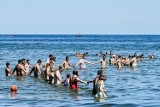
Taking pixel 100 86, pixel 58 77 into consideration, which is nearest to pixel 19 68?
pixel 58 77

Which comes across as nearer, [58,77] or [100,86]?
[100,86]

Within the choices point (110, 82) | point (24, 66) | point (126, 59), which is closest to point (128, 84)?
point (110, 82)

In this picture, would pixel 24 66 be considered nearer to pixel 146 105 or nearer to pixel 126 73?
pixel 126 73

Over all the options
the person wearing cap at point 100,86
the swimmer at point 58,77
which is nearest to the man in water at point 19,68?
the swimmer at point 58,77

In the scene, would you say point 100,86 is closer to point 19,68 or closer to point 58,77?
point 58,77

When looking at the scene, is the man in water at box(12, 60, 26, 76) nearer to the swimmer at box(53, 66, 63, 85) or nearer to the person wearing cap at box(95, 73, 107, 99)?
the swimmer at box(53, 66, 63, 85)

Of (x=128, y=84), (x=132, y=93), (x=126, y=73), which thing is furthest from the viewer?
(x=126, y=73)

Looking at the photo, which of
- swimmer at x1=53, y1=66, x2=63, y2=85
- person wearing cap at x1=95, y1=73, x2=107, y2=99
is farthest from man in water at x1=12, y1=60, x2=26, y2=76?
person wearing cap at x1=95, y1=73, x2=107, y2=99

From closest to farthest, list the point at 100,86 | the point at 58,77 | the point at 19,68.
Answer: the point at 100,86
the point at 58,77
the point at 19,68

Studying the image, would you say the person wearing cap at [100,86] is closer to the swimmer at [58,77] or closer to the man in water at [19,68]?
the swimmer at [58,77]

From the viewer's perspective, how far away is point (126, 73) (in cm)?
4184

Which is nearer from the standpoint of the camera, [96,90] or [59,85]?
[96,90]

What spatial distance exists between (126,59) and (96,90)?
24.0 meters

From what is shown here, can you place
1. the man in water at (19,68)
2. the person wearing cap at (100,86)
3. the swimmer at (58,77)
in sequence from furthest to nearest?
the man in water at (19,68) < the swimmer at (58,77) < the person wearing cap at (100,86)
